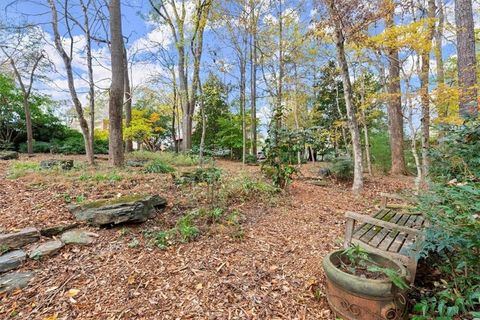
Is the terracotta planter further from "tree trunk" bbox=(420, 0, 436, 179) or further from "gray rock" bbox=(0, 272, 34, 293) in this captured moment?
"tree trunk" bbox=(420, 0, 436, 179)

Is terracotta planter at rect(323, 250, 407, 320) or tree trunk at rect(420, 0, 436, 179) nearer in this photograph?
terracotta planter at rect(323, 250, 407, 320)

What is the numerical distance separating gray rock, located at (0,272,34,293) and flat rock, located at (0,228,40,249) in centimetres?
38

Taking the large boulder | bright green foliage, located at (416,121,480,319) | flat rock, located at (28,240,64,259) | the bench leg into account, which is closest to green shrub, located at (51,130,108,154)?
the large boulder

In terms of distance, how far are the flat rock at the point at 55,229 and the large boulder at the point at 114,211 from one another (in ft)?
0.46

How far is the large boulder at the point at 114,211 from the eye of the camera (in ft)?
9.70

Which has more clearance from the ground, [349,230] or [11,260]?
[349,230]

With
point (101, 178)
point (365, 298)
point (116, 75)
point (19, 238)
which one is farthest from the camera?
point (116, 75)

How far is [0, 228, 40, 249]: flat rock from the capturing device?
8.11 feet

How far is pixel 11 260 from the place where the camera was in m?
2.30

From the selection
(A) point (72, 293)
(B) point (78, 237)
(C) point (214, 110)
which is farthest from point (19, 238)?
(C) point (214, 110)

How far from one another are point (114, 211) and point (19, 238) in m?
0.87

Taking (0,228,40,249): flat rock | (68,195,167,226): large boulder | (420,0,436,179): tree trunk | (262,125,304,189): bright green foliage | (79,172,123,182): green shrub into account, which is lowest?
(0,228,40,249): flat rock

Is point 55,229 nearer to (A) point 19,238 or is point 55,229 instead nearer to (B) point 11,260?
(A) point 19,238

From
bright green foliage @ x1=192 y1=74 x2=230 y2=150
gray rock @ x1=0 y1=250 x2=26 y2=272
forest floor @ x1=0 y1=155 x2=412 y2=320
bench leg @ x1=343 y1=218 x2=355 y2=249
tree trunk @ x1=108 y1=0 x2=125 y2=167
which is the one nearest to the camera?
forest floor @ x1=0 y1=155 x2=412 y2=320
